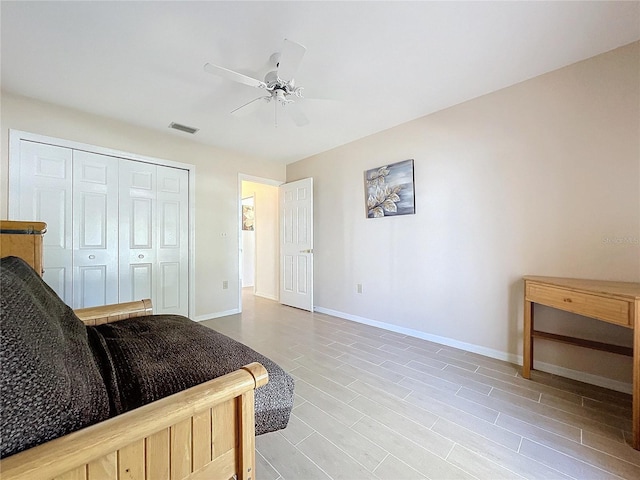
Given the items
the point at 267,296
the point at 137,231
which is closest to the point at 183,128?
the point at 137,231

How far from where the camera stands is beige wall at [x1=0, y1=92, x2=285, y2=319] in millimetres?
2719

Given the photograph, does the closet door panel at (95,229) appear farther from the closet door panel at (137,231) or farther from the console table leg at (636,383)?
the console table leg at (636,383)

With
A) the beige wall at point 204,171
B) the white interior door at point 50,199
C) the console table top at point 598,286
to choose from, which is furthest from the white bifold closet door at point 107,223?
the console table top at point 598,286

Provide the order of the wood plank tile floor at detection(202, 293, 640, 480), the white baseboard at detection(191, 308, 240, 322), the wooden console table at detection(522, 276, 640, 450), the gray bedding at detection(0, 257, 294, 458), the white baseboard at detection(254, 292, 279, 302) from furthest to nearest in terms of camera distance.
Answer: the white baseboard at detection(254, 292, 279, 302), the white baseboard at detection(191, 308, 240, 322), the wooden console table at detection(522, 276, 640, 450), the wood plank tile floor at detection(202, 293, 640, 480), the gray bedding at detection(0, 257, 294, 458)

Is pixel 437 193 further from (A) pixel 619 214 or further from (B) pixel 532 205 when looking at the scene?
(A) pixel 619 214

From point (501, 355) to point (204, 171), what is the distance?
3.99 meters

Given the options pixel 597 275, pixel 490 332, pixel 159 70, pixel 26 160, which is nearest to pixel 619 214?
pixel 597 275

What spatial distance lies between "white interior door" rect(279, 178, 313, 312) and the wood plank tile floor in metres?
1.67

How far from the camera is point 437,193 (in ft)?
9.25

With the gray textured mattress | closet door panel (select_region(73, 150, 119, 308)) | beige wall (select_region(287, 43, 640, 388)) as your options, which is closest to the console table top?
beige wall (select_region(287, 43, 640, 388))

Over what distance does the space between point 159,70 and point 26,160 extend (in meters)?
1.66

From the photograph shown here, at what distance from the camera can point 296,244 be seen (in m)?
4.31

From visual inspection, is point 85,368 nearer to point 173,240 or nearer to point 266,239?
point 173,240

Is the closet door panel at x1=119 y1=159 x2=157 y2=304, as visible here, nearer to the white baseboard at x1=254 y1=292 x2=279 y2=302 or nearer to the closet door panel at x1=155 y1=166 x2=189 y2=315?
the closet door panel at x1=155 y1=166 x2=189 y2=315
